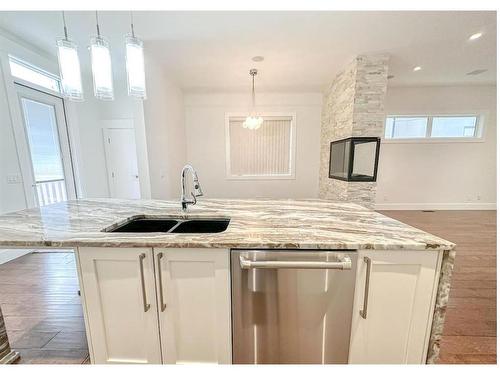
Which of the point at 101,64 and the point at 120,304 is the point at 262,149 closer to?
the point at 101,64

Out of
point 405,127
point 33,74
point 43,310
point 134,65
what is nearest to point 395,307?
point 134,65

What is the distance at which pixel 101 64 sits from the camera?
1362 millimetres

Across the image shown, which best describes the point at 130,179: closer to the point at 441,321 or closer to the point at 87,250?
the point at 87,250

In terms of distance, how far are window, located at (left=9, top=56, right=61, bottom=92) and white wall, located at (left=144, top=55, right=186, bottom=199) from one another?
1.52 metres

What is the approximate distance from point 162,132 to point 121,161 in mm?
1447

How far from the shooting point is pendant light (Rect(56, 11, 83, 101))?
1.31 m

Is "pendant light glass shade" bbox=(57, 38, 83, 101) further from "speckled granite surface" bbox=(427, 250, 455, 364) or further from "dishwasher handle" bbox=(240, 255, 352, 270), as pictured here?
"speckled granite surface" bbox=(427, 250, 455, 364)

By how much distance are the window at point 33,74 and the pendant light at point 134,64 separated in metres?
2.51

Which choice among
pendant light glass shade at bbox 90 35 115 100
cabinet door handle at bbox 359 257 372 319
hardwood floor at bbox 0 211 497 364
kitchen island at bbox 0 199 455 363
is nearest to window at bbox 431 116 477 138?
hardwood floor at bbox 0 211 497 364

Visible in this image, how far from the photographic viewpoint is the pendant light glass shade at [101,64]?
4.37 ft

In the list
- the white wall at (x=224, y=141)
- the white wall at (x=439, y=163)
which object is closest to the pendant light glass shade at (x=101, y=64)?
the white wall at (x=224, y=141)

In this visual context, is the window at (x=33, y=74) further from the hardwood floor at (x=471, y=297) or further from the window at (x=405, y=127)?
the window at (x=405, y=127)

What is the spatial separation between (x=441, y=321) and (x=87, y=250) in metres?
1.67
